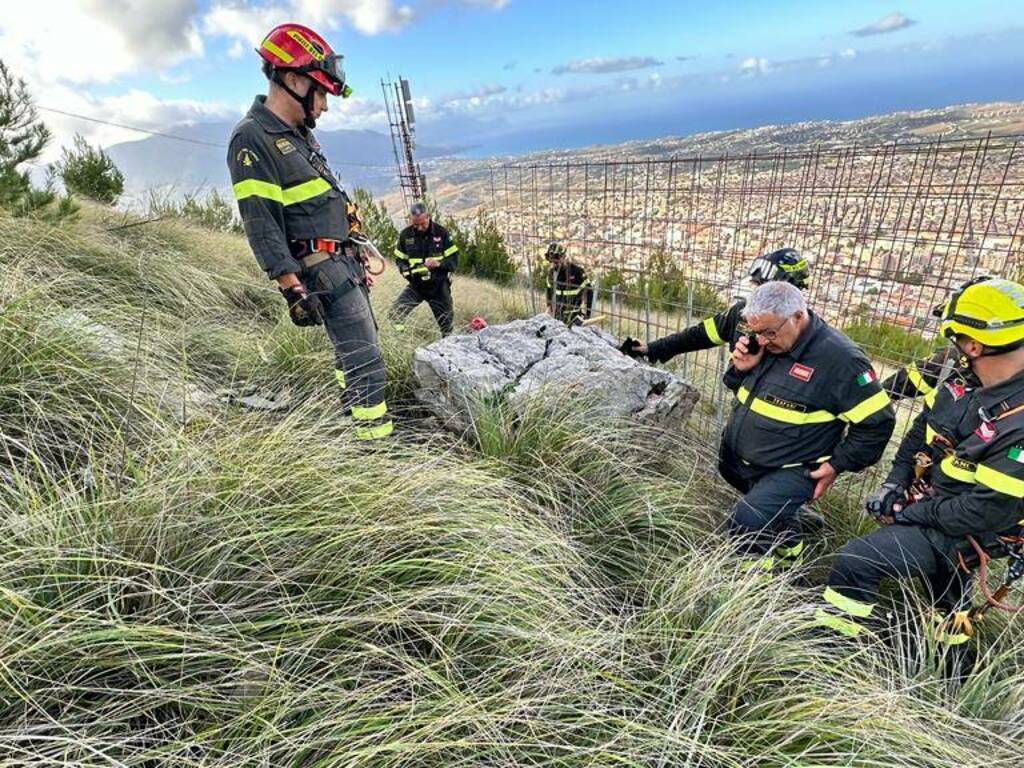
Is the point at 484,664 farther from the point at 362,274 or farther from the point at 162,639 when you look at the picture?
the point at 362,274

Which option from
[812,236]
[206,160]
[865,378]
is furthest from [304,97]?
[206,160]

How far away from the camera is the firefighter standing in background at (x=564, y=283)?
735 centimetres

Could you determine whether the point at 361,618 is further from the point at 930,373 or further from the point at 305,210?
the point at 930,373

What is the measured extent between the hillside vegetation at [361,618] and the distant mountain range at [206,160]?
1814 millimetres

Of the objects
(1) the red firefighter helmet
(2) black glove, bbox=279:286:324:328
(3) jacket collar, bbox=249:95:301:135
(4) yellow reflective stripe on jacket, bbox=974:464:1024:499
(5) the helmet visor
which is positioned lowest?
(4) yellow reflective stripe on jacket, bbox=974:464:1024:499

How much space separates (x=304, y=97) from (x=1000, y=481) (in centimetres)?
379

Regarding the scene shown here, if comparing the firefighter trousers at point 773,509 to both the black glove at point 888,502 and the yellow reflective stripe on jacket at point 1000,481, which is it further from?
the yellow reflective stripe on jacket at point 1000,481

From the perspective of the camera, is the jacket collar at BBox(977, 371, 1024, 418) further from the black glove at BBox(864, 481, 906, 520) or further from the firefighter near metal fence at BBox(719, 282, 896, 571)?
the black glove at BBox(864, 481, 906, 520)

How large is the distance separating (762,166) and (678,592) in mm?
5804

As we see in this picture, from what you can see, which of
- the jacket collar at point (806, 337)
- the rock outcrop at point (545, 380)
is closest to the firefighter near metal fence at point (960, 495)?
the jacket collar at point (806, 337)

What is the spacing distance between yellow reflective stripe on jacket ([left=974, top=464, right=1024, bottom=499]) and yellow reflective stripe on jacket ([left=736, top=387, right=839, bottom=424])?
0.76 metres

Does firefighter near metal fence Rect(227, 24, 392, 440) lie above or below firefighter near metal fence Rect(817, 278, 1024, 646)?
above

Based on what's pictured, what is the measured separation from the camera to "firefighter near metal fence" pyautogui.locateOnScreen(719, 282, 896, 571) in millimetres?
2895

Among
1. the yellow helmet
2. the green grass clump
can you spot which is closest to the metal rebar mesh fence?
the green grass clump
